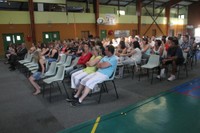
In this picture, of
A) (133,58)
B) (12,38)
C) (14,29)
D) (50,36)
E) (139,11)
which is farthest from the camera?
(139,11)

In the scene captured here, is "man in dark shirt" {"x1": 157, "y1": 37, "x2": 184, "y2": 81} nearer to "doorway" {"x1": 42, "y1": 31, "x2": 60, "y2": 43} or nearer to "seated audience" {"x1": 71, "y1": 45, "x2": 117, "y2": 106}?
"seated audience" {"x1": 71, "y1": 45, "x2": 117, "y2": 106}

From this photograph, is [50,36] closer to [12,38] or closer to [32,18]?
[32,18]

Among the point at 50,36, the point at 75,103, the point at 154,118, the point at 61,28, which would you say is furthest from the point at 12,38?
the point at 154,118

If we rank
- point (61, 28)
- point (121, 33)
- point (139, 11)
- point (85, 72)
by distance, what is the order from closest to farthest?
point (85, 72)
point (61, 28)
point (121, 33)
point (139, 11)

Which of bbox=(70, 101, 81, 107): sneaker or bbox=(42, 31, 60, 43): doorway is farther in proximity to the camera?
bbox=(42, 31, 60, 43): doorway

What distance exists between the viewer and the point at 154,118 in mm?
2928

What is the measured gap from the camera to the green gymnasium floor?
2621 mm

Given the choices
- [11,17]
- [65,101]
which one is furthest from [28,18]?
[65,101]

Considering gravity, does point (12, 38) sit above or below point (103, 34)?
below

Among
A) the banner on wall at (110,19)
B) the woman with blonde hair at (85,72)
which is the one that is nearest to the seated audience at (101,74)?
the woman with blonde hair at (85,72)

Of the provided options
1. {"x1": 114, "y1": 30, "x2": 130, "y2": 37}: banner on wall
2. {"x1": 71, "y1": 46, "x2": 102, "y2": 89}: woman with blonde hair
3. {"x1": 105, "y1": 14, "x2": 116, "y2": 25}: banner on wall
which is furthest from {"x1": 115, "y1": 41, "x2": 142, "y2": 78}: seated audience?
{"x1": 114, "y1": 30, "x2": 130, "y2": 37}: banner on wall

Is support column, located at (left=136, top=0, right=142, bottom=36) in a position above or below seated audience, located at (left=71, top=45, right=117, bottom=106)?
above

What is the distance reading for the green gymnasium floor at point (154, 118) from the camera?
2621mm

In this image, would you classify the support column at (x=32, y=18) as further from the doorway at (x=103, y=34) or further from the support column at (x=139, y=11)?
the support column at (x=139, y=11)
